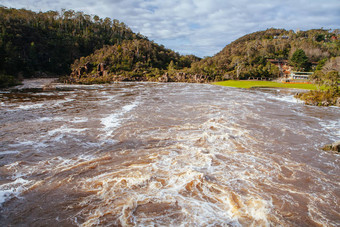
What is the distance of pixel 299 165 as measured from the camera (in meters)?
9.55

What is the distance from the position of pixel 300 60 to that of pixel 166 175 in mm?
87827

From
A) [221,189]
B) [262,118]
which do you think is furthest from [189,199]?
[262,118]

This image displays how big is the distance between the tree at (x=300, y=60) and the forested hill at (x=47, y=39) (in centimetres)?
8828

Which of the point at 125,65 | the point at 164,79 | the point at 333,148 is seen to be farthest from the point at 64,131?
the point at 125,65

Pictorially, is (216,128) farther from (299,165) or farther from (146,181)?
(146,181)

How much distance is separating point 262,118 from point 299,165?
962 cm

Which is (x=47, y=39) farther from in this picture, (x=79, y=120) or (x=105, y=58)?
(x=79, y=120)

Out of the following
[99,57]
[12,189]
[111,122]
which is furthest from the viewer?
[99,57]

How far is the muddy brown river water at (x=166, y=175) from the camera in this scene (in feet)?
20.3

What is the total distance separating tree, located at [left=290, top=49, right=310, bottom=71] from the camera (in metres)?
78.0

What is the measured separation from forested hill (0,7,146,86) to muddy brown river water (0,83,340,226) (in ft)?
199

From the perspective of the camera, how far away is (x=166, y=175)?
27.4ft

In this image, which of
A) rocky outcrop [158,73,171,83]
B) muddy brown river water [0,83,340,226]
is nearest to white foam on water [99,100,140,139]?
muddy brown river water [0,83,340,226]

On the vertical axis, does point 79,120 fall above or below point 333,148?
above
